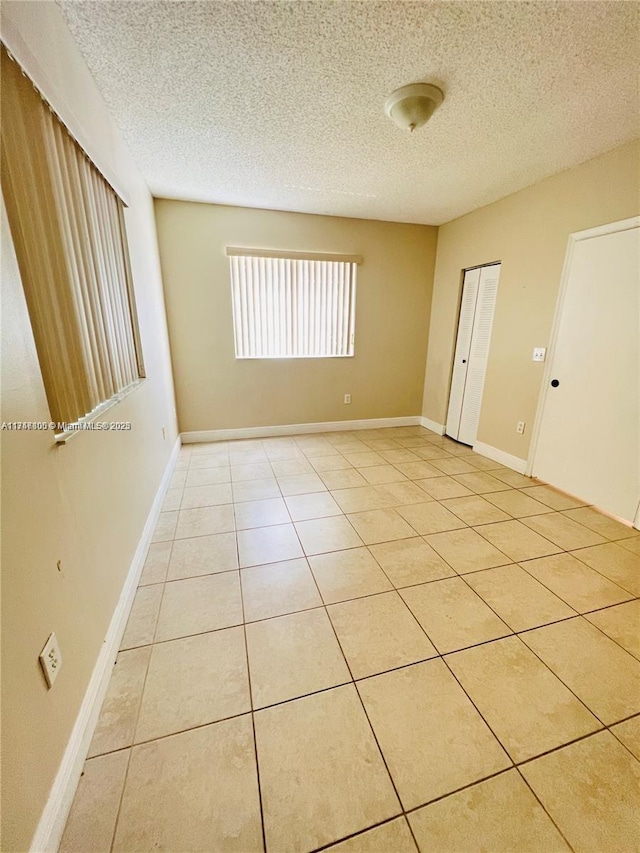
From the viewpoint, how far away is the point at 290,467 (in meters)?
3.21

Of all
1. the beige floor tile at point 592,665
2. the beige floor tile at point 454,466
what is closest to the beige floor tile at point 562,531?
the beige floor tile at point 592,665

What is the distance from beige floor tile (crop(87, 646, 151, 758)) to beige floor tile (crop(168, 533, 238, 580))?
1.52 feet

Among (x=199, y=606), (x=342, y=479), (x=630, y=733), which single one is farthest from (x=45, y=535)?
(x=342, y=479)

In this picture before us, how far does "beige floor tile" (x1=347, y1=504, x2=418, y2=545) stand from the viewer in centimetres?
213

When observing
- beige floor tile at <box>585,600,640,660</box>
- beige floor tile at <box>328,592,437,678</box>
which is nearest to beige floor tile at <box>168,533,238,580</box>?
beige floor tile at <box>328,592,437,678</box>

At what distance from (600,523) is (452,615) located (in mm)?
1561

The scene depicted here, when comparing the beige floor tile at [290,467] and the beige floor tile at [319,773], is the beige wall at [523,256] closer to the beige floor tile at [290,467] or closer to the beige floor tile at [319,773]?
the beige floor tile at [290,467]

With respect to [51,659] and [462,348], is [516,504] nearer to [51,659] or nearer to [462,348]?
[462,348]

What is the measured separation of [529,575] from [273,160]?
3.21m

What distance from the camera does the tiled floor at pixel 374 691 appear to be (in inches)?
35.7

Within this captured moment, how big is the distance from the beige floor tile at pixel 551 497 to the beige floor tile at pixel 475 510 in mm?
450

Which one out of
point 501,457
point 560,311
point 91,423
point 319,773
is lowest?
point 319,773

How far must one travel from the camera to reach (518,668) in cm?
132

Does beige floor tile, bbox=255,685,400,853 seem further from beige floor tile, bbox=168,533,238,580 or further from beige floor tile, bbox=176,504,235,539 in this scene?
beige floor tile, bbox=176,504,235,539
